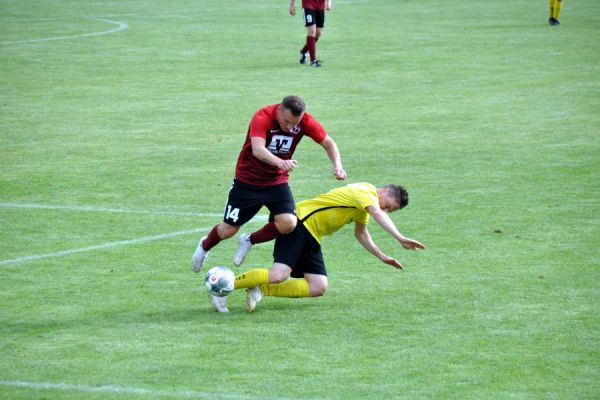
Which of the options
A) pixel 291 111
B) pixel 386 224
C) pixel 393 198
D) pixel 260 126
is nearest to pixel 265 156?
pixel 260 126

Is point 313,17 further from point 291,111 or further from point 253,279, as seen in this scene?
point 253,279

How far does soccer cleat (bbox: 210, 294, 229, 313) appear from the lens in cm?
955

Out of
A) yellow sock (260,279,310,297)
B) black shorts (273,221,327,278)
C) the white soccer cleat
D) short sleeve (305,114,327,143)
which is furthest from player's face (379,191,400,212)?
the white soccer cleat

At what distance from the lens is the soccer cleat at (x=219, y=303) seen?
31.3ft

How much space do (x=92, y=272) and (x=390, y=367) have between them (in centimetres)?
407

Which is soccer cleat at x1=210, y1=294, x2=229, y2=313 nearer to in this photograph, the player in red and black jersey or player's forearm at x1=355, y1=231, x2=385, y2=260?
the player in red and black jersey

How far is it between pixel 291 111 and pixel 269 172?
767 mm

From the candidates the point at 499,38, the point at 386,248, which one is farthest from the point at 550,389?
the point at 499,38

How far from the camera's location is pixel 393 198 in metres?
9.54

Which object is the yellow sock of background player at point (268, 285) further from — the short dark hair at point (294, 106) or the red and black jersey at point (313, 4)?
the red and black jersey at point (313, 4)

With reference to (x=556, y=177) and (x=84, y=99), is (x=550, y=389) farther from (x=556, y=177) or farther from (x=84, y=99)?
(x=84, y=99)

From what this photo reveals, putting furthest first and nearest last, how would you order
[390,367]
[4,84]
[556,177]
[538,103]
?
[4,84] → [538,103] → [556,177] → [390,367]

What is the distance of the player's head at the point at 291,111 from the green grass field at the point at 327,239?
1683mm

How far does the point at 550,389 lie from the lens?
7590mm
